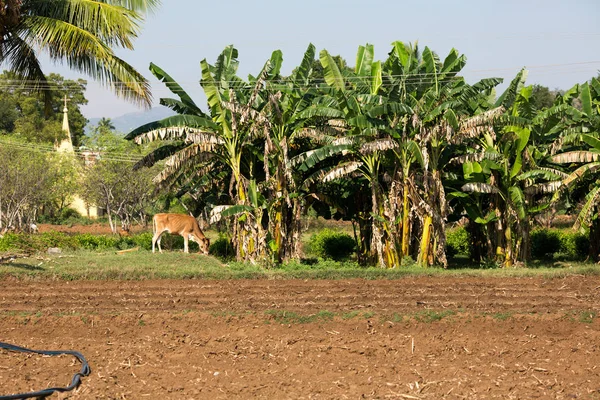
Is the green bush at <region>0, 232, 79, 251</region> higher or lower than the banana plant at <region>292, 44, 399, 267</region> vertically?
lower

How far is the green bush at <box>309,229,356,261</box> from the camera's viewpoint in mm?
26828

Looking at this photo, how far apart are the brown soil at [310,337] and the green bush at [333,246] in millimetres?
8522

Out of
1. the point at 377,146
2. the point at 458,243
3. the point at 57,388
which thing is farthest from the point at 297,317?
the point at 458,243

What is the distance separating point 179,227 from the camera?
2481 centimetres

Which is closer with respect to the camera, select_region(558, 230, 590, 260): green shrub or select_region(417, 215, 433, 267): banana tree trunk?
select_region(417, 215, 433, 267): banana tree trunk

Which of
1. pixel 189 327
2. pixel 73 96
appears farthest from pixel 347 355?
pixel 73 96

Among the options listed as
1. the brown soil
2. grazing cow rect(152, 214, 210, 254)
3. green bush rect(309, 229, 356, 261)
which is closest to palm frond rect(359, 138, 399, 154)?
the brown soil

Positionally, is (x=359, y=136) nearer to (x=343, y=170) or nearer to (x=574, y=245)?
(x=343, y=170)

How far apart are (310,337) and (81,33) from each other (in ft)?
30.6

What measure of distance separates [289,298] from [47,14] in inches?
357

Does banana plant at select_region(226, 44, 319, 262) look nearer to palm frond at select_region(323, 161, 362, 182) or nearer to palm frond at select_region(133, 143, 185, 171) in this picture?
palm frond at select_region(323, 161, 362, 182)

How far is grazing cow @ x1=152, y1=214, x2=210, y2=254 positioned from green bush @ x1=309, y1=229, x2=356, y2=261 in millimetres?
3865

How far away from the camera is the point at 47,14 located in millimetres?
18844

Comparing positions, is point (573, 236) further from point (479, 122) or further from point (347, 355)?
point (347, 355)
